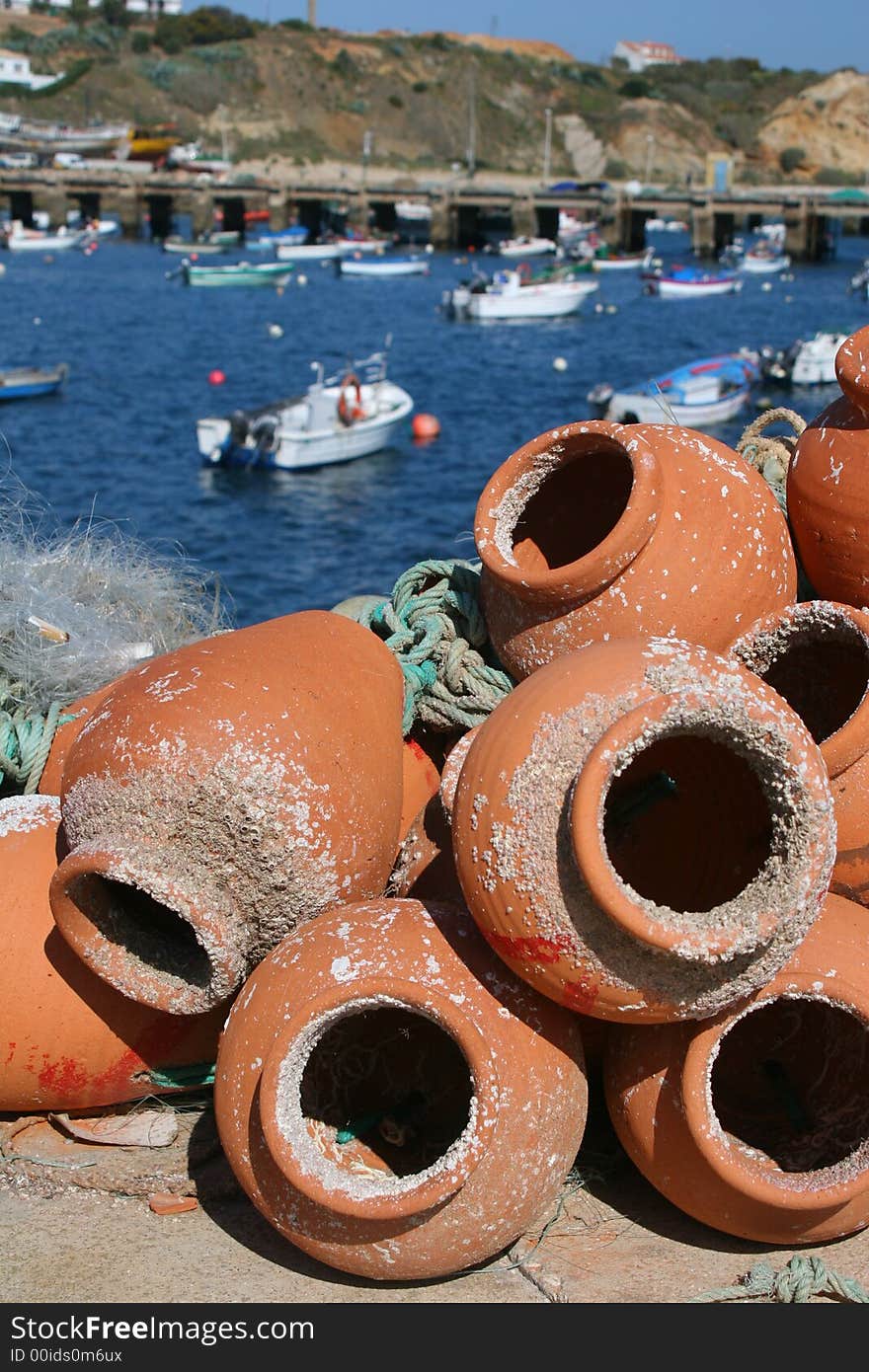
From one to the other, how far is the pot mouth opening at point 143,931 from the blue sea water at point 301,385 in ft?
11.2

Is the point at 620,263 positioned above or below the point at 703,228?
below

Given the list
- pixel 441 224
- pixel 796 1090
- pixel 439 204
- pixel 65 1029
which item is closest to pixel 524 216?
pixel 441 224

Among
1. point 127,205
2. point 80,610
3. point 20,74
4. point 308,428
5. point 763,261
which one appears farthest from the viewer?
point 20,74

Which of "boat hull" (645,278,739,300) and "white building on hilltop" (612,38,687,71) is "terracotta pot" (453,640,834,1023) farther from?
"white building on hilltop" (612,38,687,71)

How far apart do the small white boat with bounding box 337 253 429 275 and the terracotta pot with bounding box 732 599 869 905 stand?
6399 centimetres

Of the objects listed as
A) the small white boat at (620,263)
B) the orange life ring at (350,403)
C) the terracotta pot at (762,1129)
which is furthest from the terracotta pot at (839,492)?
the small white boat at (620,263)

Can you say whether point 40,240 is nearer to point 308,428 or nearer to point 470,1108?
point 308,428

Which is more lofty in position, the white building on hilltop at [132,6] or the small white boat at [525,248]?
the white building on hilltop at [132,6]

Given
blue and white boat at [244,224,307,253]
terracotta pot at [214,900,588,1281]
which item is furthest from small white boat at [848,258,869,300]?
terracotta pot at [214,900,588,1281]

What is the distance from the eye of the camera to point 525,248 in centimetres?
7056

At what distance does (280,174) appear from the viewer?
9488 centimetres

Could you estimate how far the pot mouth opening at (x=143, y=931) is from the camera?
3.63 metres

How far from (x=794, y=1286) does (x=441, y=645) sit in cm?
222

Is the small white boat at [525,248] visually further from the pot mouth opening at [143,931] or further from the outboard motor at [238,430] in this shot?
the pot mouth opening at [143,931]
